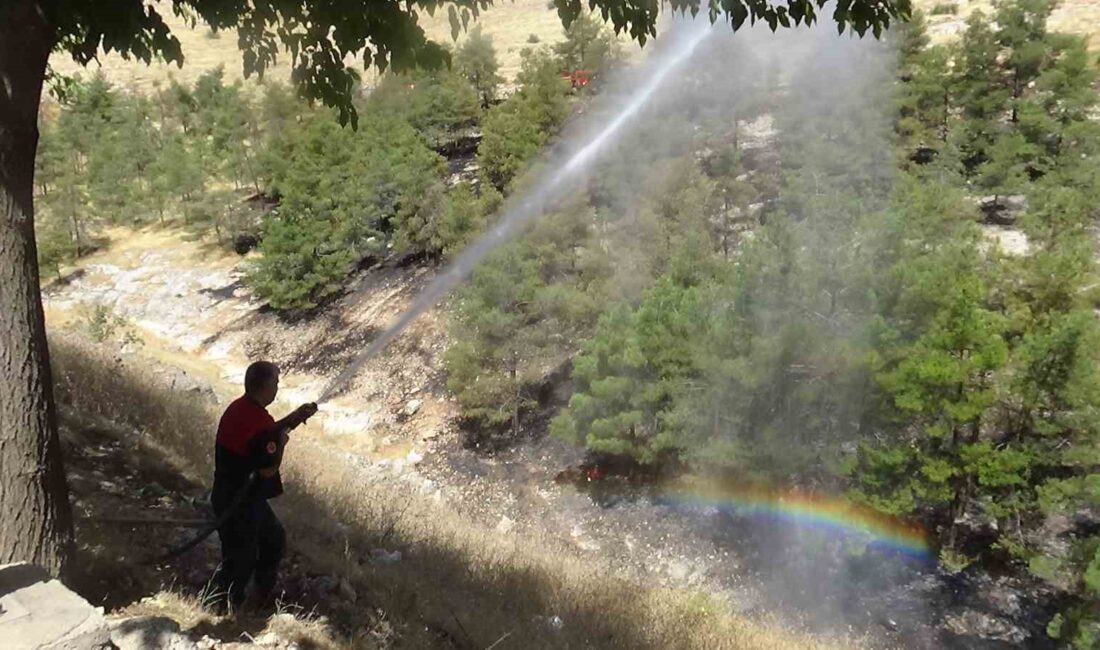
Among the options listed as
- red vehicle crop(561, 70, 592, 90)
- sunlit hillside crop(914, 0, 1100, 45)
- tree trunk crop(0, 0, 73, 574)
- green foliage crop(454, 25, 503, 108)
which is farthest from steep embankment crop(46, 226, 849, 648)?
sunlit hillside crop(914, 0, 1100, 45)

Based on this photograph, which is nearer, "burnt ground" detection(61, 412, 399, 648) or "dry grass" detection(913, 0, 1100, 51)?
"burnt ground" detection(61, 412, 399, 648)

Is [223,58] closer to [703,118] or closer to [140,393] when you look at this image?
[703,118]

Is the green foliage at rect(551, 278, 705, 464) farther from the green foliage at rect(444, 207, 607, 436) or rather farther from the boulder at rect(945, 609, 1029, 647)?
the boulder at rect(945, 609, 1029, 647)

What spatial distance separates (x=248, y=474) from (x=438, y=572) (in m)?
2.59

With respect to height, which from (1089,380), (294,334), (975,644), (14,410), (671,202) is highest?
(14,410)

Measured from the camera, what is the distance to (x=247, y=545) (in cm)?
399

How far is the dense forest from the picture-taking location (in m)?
15.5

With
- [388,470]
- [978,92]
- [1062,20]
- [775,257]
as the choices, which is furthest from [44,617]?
[1062,20]

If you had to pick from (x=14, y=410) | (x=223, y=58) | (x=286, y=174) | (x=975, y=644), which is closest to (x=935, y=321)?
(x=975, y=644)

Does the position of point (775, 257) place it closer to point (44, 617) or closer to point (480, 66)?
point (44, 617)

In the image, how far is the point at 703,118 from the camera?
2870 cm

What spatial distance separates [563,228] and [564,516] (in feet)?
24.5

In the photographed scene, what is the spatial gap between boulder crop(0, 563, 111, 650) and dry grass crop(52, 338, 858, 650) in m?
1.77

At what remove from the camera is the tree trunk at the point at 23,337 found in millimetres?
2711
